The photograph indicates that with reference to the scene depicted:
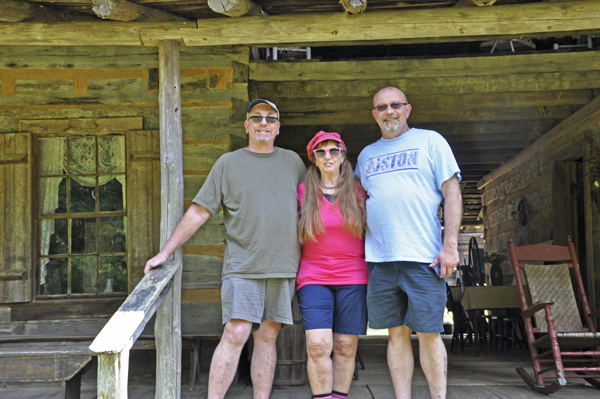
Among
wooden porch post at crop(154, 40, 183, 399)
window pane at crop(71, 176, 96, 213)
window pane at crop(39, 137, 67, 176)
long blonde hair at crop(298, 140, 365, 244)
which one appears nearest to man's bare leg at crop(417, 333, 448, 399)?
long blonde hair at crop(298, 140, 365, 244)

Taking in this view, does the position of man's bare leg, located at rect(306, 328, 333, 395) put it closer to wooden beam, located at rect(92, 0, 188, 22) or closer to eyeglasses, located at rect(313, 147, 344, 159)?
eyeglasses, located at rect(313, 147, 344, 159)

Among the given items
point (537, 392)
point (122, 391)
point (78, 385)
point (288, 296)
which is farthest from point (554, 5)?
point (78, 385)

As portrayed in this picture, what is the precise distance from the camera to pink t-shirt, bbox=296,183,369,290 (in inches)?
113

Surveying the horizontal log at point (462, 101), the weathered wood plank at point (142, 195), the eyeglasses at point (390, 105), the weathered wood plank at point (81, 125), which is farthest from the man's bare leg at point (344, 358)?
the horizontal log at point (462, 101)

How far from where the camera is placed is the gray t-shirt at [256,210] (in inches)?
115

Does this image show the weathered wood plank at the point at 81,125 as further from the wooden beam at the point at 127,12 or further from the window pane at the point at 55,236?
the wooden beam at the point at 127,12

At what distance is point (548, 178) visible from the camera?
6996 mm

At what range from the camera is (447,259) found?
2725 millimetres

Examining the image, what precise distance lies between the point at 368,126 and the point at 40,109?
12.2 ft

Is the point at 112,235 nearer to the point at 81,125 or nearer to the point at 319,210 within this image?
the point at 81,125

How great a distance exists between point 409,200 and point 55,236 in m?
3.17

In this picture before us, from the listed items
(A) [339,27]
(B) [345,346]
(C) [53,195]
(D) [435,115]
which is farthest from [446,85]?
(C) [53,195]

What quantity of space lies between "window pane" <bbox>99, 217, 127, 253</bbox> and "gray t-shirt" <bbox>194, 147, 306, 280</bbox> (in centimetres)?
180

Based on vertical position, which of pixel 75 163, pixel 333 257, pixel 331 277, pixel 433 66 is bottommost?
pixel 331 277
